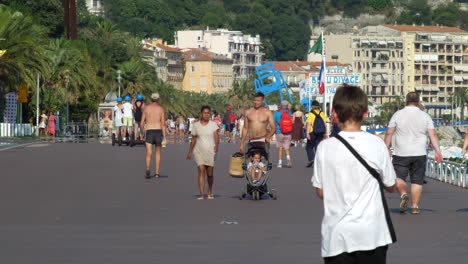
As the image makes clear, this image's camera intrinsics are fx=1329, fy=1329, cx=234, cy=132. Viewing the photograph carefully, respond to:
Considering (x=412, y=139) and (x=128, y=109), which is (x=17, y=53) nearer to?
(x=128, y=109)

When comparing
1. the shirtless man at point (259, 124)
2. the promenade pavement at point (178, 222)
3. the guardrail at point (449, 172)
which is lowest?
the promenade pavement at point (178, 222)

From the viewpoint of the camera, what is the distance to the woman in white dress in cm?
Answer: 1889

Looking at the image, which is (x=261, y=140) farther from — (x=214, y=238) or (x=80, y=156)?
(x=80, y=156)

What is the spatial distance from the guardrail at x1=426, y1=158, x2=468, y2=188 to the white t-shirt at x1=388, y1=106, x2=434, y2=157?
5.95 m

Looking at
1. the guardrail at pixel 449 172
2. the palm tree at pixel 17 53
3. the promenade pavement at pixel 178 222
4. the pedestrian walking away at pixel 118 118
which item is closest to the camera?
the promenade pavement at pixel 178 222

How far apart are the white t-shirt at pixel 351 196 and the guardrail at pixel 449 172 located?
14.9 meters

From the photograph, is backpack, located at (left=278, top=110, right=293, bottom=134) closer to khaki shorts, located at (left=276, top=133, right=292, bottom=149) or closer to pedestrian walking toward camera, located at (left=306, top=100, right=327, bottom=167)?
khaki shorts, located at (left=276, top=133, right=292, bottom=149)

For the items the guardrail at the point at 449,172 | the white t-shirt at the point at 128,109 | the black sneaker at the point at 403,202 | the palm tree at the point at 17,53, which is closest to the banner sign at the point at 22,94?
the palm tree at the point at 17,53

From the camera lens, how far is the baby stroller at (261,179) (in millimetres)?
18859

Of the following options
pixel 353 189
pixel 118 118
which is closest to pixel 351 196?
pixel 353 189

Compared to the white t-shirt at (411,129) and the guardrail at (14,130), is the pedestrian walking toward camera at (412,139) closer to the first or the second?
the white t-shirt at (411,129)

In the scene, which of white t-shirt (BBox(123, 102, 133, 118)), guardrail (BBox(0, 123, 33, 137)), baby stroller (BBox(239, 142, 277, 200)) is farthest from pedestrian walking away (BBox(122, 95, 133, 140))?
baby stroller (BBox(239, 142, 277, 200))

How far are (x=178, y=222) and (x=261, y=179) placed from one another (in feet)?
12.5

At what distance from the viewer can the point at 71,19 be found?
93.8 meters
